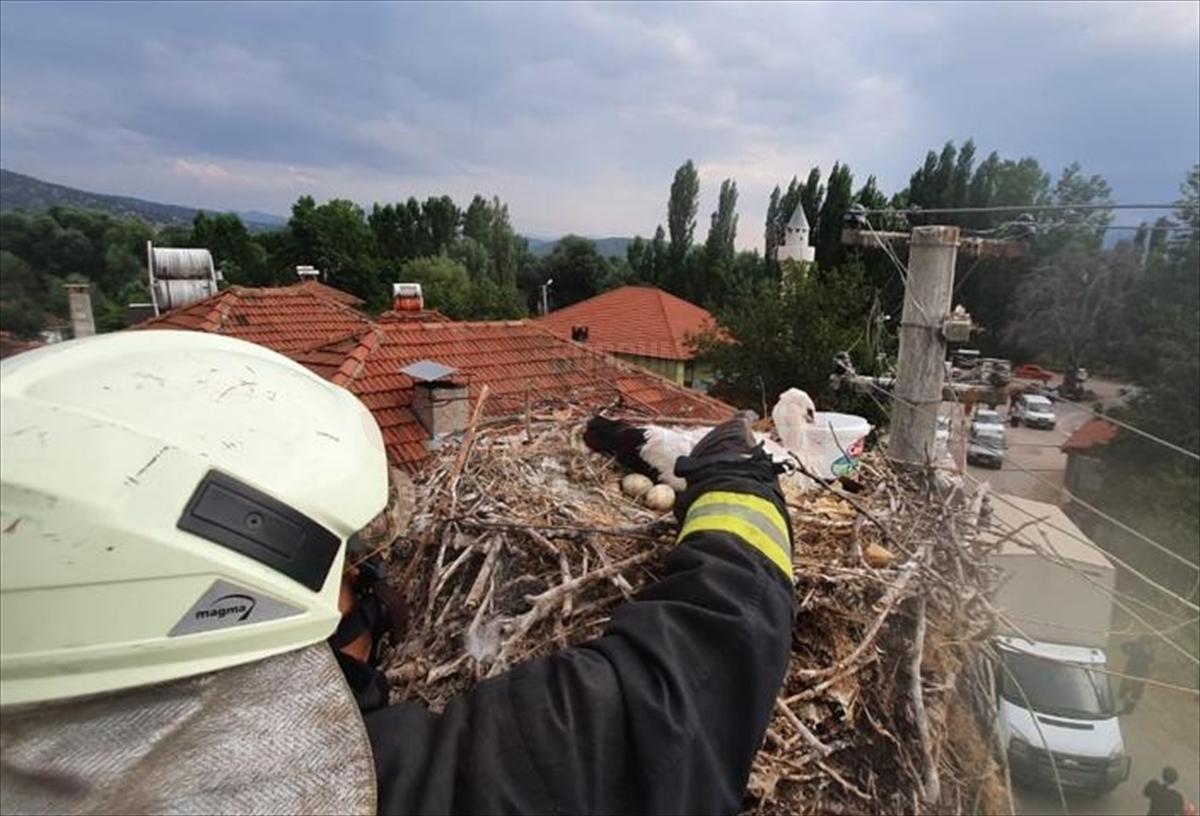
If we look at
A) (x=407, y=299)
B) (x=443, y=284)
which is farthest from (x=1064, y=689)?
(x=443, y=284)

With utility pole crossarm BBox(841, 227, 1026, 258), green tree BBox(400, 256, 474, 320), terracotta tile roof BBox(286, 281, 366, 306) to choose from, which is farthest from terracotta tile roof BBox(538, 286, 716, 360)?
utility pole crossarm BBox(841, 227, 1026, 258)

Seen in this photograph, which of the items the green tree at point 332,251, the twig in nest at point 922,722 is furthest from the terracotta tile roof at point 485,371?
the green tree at point 332,251

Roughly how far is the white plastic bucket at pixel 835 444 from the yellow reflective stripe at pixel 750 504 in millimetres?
1775

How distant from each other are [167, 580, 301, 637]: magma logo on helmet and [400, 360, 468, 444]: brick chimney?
578cm

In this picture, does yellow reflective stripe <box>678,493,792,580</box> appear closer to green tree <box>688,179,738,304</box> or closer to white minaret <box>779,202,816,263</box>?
white minaret <box>779,202,816,263</box>

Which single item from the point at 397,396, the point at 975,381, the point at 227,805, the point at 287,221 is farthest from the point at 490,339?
Answer: the point at 287,221

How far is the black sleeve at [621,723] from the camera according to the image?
124cm

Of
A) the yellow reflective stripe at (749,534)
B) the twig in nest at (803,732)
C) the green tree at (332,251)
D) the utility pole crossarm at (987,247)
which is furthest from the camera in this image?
the green tree at (332,251)

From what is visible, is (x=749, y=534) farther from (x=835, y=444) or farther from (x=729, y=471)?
(x=835, y=444)

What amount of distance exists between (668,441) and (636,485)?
251 mm

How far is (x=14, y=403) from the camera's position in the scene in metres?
1.11

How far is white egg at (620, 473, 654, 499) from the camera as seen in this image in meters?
3.01

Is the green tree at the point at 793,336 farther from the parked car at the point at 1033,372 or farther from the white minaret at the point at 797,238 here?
the white minaret at the point at 797,238

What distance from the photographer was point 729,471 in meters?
2.09
